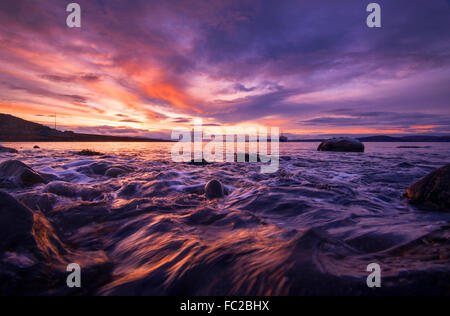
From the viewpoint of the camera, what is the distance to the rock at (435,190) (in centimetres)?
347

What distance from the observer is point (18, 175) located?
16.1 feet

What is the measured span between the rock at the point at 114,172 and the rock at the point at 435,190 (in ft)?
28.8

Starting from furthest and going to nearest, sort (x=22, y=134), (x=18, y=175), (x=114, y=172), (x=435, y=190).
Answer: (x=22, y=134) < (x=114, y=172) < (x=18, y=175) < (x=435, y=190)

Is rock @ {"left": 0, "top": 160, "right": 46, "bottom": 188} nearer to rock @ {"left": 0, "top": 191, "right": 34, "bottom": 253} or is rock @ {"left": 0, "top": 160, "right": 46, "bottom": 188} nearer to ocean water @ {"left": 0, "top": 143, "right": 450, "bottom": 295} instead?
ocean water @ {"left": 0, "top": 143, "right": 450, "bottom": 295}

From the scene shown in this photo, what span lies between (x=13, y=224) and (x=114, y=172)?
19.9 feet

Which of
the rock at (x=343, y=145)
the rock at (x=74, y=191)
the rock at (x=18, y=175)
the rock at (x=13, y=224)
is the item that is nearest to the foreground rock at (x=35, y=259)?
the rock at (x=13, y=224)

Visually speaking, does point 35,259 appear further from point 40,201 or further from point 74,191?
point 74,191

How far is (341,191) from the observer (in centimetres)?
479

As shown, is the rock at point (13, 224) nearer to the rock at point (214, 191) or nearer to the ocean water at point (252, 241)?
the ocean water at point (252, 241)

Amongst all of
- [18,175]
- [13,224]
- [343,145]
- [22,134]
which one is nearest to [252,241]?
[13,224]
